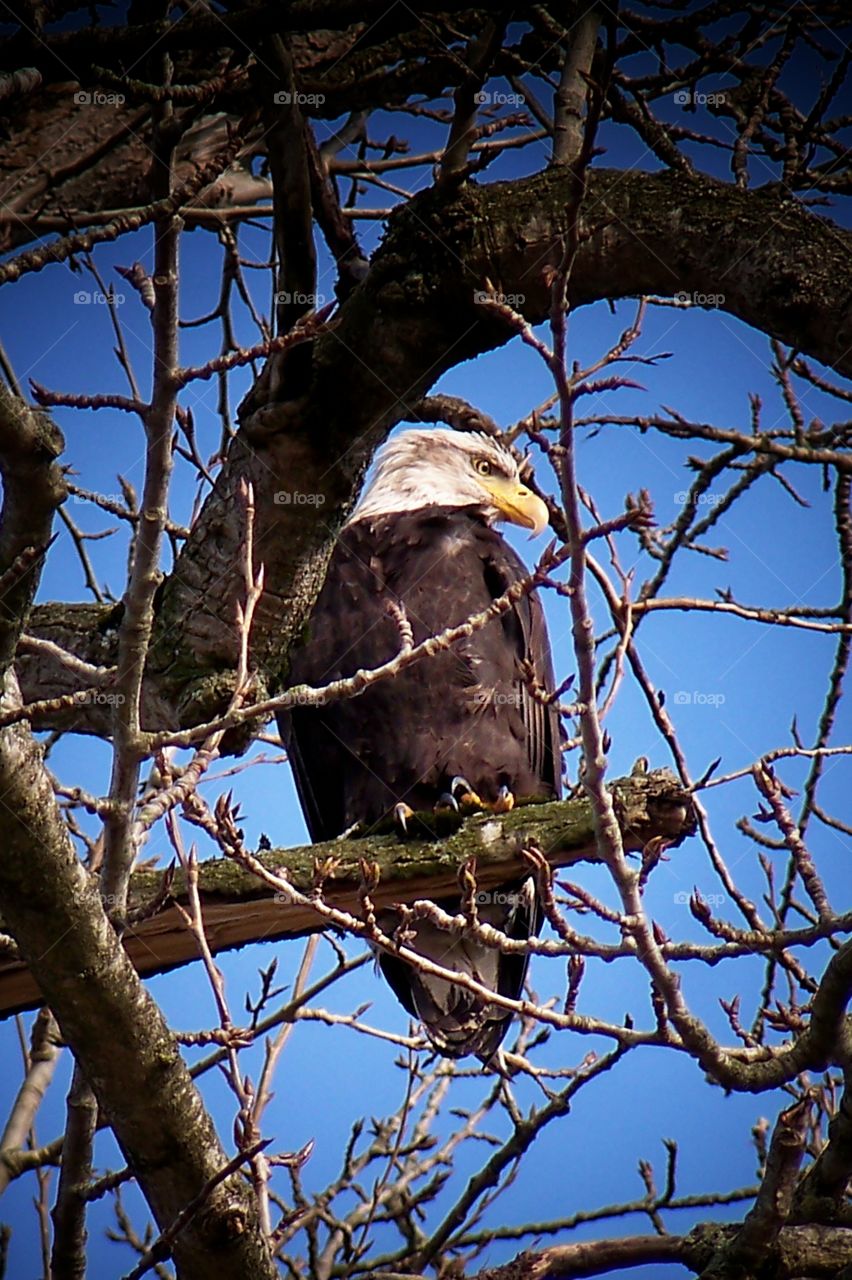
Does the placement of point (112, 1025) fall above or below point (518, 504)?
below

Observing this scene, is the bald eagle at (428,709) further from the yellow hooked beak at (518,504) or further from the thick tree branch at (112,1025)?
the thick tree branch at (112,1025)

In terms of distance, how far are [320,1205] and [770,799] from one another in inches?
70.4

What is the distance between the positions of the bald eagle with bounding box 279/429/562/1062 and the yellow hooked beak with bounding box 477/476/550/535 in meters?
0.16

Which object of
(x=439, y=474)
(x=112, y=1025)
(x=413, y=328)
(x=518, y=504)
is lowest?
(x=112, y=1025)

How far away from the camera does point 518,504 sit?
4863mm

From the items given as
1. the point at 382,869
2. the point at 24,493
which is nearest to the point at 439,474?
the point at 382,869

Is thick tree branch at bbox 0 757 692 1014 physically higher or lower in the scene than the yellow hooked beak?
lower

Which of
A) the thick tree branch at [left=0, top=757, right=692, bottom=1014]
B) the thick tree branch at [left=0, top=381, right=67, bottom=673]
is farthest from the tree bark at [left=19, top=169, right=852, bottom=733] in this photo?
the thick tree branch at [left=0, top=381, right=67, bottom=673]

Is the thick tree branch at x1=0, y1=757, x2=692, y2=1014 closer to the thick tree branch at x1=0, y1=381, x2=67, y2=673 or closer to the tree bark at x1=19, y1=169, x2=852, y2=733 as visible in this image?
the tree bark at x1=19, y1=169, x2=852, y2=733

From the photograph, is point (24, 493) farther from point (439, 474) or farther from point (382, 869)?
point (439, 474)

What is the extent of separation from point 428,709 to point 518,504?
948 millimetres

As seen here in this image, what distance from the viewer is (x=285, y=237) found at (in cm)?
296

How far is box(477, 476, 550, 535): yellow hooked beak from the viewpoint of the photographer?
484cm

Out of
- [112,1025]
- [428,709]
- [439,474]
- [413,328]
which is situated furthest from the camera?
[439,474]
